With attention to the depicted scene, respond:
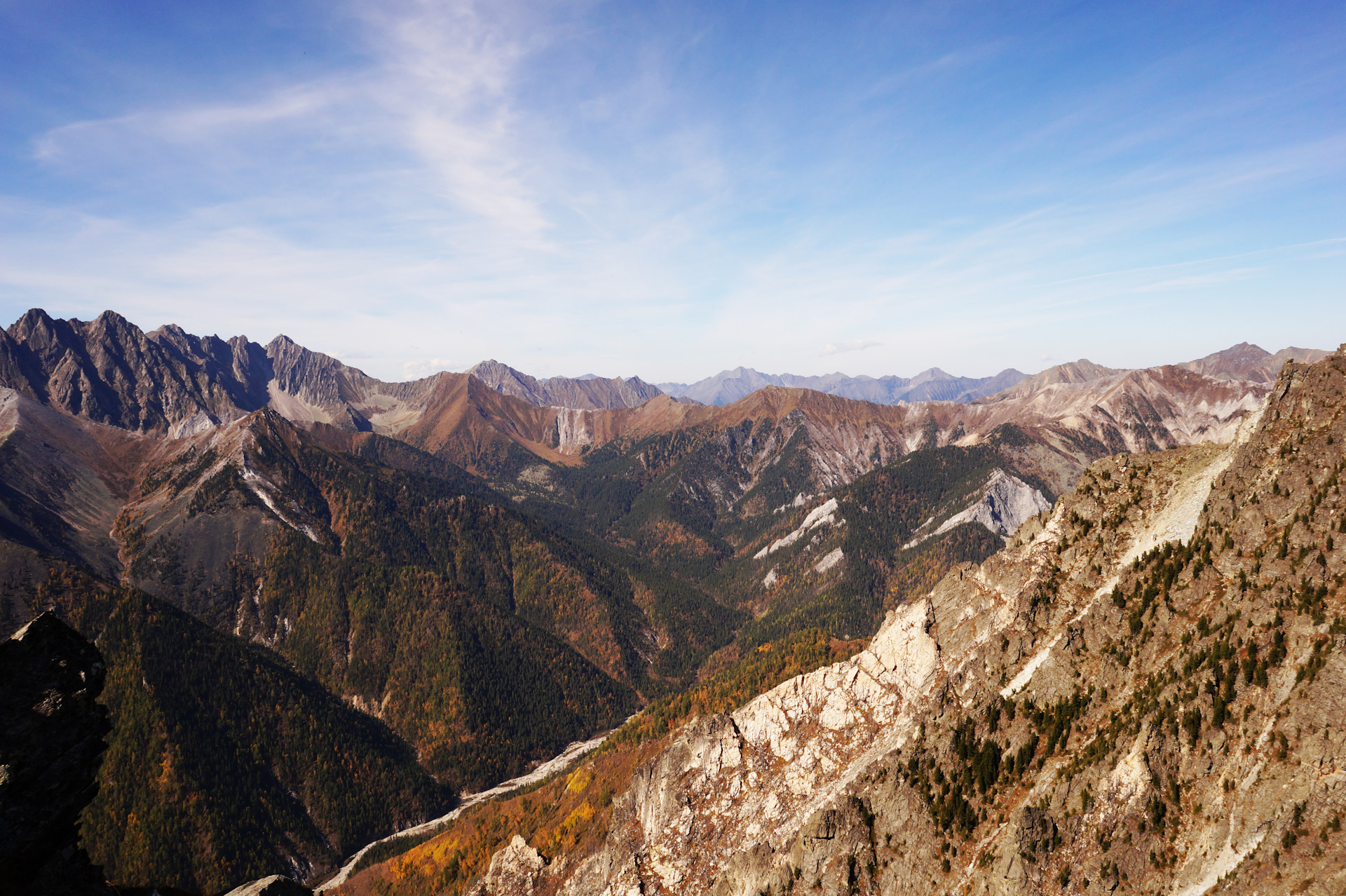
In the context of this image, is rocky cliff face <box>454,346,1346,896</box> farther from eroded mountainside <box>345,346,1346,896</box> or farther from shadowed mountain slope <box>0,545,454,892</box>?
shadowed mountain slope <box>0,545,454,892</box>

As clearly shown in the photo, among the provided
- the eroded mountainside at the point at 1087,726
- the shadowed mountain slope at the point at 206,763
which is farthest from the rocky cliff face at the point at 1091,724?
the shadowed mountain slope at the point at 206,763

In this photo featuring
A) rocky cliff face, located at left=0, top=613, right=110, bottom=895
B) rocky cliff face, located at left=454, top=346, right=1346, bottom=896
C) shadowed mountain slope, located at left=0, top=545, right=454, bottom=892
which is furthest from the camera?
shadowed mountain slope, located at left=0, top=545, right=454, bottom=892

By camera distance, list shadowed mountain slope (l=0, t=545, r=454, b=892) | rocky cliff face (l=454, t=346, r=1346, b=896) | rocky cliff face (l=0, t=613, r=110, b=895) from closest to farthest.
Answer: rocky cliff face (l=0, t=613, r=110, b=895) < rocky cliff face (l=454, t=346, r=1346, b=896) < shadowed mountain slope (l=0, t=545, r=454, b=892)

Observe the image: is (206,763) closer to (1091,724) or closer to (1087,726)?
(1087,726)

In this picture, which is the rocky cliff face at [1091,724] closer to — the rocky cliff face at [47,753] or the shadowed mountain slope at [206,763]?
the rocky cliff face at [47,753]

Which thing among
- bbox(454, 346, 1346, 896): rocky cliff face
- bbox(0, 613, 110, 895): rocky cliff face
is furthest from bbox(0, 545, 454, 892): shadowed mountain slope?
bbox(0, 613, 110, 895): rocky cliff face

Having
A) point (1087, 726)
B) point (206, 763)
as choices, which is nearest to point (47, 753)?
point (1087, 726)
